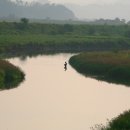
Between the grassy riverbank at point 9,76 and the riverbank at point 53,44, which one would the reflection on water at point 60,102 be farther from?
the riverbank at point 53,44

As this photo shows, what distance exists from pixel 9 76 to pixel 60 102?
12.2 metres

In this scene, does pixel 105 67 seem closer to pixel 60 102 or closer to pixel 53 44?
pixel 60 102

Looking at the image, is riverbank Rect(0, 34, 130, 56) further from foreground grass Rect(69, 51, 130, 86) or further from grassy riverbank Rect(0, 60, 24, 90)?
grassy riverbank Rect(0, 60, 24, 90)

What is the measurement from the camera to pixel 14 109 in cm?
3981

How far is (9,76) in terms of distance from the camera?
54.2m

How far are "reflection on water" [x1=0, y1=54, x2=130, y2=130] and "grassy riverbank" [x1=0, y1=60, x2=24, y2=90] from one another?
0.92 metres

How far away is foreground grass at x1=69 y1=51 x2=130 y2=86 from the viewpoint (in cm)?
5841

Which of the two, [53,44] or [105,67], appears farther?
[53,44]

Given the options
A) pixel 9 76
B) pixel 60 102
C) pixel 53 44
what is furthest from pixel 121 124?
pixel 53 44

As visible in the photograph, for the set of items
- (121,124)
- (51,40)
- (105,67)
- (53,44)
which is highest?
(121,124)

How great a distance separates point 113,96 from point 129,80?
30.9 feet

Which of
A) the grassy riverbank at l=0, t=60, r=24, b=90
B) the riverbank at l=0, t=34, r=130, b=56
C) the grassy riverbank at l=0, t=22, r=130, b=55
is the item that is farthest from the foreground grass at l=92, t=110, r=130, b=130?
the grassy riverbank at l=0, t=22, r=130, b=55

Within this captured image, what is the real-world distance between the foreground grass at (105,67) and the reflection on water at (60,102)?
2177mm

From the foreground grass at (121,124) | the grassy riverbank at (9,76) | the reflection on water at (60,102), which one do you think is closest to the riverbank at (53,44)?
the grassy riverbank at (9,76)
